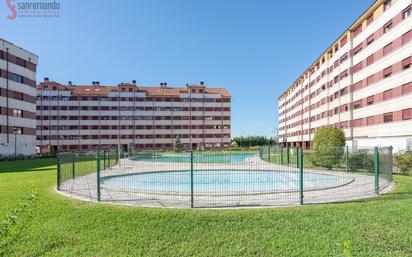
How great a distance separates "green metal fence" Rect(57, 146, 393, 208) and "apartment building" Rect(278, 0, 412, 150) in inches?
283

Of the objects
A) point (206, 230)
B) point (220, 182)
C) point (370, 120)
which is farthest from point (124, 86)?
point (206, 230)

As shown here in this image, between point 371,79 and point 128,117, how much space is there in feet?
186

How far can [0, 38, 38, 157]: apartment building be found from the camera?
3588 centimetres

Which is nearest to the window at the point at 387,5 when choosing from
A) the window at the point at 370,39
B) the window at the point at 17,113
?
the window at the point at 370,39

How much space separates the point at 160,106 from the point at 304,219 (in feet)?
224

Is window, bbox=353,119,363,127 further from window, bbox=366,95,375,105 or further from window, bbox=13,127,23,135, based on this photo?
window, bbox=13,127,23,135

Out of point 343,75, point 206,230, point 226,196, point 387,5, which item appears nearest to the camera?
point 206,230

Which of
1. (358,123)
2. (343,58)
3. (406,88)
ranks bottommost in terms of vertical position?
(358,123)

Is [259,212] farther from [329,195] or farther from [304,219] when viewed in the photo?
[329,195]

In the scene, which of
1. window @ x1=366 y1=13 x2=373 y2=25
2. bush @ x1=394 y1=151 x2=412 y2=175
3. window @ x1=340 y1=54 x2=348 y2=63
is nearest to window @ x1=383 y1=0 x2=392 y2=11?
window @ x1=366 y1=13 x2=373 y2=25

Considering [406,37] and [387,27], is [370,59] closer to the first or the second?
[387,27]

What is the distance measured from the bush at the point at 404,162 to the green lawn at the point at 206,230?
9.97 m

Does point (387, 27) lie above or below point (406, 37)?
above

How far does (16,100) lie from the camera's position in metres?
38.4
